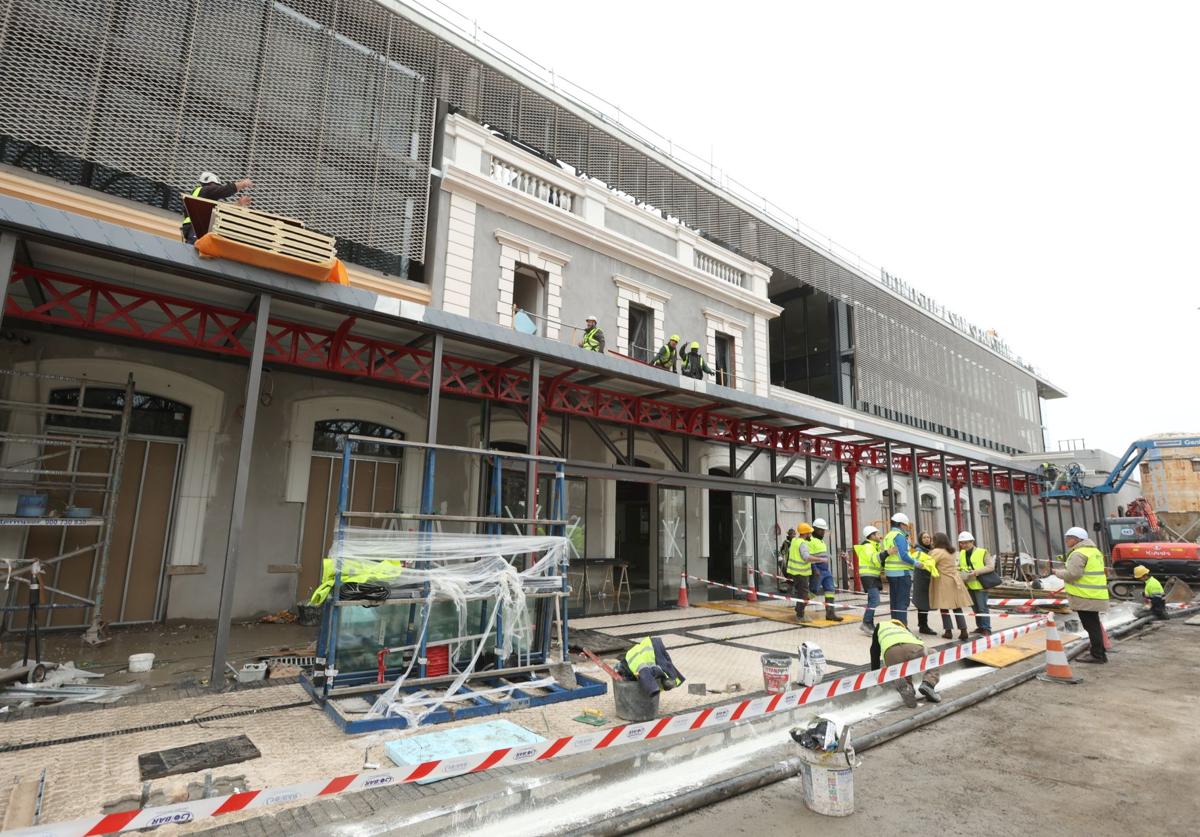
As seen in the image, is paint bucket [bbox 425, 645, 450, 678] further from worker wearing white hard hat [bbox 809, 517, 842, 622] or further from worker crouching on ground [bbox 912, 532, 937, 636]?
worker wearing white hard hat [bbox 809, 517, 842, 622]

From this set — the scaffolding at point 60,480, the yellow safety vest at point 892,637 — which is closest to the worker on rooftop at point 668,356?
the yellow safety vest at point 892,637

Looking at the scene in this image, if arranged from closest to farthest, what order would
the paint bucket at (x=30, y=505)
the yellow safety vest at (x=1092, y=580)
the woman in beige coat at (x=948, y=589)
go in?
the paint bucket at (x=30, y=505), the yellow safety vest at (x=1092, y=580), the woman in beige coat at (x=948, y=589)

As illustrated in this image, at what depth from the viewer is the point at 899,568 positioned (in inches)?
389

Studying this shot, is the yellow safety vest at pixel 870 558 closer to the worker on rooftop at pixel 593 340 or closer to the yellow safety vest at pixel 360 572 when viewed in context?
the worker on rooftop at pixel 593 340

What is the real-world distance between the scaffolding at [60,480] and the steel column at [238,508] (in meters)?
2.44

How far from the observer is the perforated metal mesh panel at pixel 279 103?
8.12m

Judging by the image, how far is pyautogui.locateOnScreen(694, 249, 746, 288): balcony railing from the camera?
17375 mm

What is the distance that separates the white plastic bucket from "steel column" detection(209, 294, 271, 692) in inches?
32.5

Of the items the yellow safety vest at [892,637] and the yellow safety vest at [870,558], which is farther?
the yellow safety vest at [870,558]

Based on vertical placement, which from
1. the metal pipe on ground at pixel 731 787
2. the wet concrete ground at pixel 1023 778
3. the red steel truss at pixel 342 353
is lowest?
the wet concrete ground at pixel 1023 778

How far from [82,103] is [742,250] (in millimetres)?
15448

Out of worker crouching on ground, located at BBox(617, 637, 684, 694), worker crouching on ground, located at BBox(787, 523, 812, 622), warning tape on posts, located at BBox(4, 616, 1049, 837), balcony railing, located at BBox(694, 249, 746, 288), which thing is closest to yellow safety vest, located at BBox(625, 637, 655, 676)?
worker crouching on ground, located at BBox(617, 637, 684, 694)

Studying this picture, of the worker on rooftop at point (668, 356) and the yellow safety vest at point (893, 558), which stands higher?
the worker on rooftop at point (668, 356)

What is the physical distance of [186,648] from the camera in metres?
7.98
